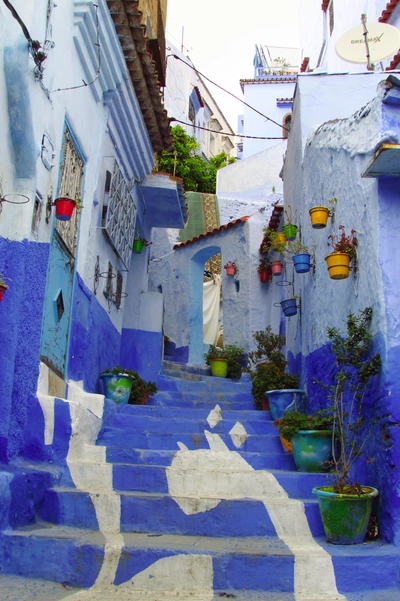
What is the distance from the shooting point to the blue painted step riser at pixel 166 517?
17.1 ft

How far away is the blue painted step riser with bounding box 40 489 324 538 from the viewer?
5.21 meters

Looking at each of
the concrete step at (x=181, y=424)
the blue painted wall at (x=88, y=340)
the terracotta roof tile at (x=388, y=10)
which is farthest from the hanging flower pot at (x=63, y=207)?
the terracotta roof tile at (x=388, y=10)

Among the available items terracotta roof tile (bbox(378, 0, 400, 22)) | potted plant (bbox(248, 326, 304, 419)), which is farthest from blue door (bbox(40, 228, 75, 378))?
terracotta roof tile (bbox(378, 0, 400, 22))

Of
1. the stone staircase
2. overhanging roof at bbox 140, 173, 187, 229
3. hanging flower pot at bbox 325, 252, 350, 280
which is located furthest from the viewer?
overhanging roof at bbox 140, 173, 187, 229

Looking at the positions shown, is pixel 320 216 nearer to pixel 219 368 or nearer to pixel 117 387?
pixel 117 387

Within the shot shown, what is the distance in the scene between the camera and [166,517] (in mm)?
5273

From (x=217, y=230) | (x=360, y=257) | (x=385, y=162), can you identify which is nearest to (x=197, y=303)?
(x=217, y=230)

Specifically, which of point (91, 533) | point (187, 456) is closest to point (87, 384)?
point (187, 456)

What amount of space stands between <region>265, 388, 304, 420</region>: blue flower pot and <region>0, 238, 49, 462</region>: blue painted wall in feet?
10.7

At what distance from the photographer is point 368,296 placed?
5.82 meters

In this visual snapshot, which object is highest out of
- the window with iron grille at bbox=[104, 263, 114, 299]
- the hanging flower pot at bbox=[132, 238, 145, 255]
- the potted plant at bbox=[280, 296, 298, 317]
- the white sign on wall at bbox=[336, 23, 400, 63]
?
the white sign on wall at bbox=[336, 23, 400, 63]

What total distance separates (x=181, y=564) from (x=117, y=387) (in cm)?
378

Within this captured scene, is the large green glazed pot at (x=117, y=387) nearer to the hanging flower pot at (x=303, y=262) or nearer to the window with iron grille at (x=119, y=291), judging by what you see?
the window with iron grille at (x=119, y=291)

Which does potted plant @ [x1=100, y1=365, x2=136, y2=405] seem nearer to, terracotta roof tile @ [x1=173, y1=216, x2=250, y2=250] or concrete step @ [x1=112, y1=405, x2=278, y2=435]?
concrete step @ [x1=112, y1=405, x2=278, y2=435]
